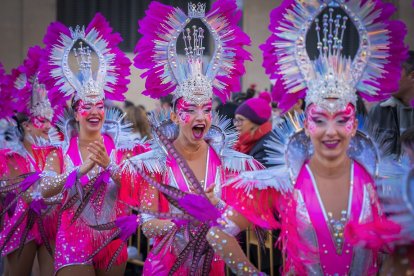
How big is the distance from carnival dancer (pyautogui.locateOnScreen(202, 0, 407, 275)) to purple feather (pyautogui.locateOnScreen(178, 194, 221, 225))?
5.3 inches

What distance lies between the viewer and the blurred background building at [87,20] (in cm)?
1171

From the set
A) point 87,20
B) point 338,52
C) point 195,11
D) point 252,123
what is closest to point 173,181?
point 195,11

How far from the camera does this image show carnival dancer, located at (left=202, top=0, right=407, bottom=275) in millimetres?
3168

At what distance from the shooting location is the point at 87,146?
4.95m

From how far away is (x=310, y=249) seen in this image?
316 cm

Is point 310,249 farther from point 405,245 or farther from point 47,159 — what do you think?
point 47,159

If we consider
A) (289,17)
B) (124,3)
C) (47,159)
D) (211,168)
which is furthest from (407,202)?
(124,3)

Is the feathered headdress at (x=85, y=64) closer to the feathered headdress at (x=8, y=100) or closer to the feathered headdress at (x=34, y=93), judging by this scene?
the feathered headdress at (x=34, y=93)

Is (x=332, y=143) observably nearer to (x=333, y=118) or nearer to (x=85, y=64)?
(x=333, y=118)

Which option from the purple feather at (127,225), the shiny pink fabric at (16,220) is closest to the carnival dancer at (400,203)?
the purple feather at (127,225)

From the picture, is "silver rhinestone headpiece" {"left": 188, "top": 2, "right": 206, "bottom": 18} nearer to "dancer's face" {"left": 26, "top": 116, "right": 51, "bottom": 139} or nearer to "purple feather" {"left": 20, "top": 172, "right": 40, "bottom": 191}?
"purple feather" {"left": 20, "top": 172, "right": 40, "bottom": 191}

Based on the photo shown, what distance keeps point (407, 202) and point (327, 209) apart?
2.02ft

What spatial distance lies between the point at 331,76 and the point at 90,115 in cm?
215

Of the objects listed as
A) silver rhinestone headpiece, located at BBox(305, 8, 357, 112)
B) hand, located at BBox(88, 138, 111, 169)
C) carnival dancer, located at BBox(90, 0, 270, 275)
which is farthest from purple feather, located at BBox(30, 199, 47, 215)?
silver rhinestone headpiece, located at BBox(305, 8, 357, 112)
